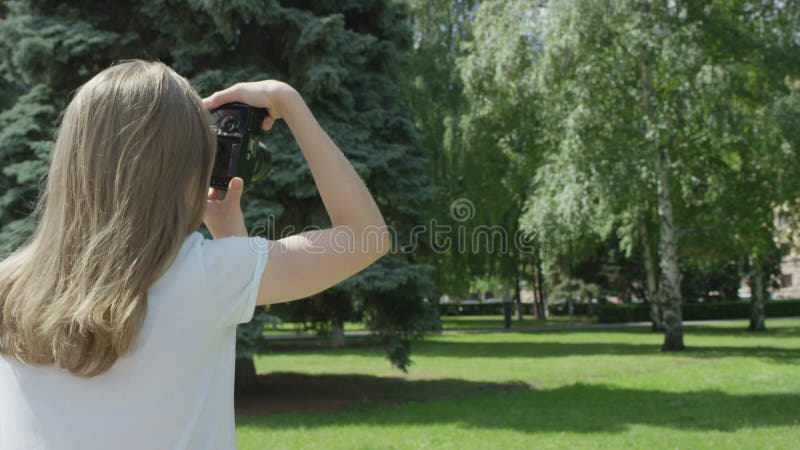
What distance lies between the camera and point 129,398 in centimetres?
133

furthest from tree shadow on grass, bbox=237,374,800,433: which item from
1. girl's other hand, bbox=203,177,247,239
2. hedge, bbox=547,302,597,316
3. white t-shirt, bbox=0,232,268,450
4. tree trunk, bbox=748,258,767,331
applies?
hedge, bbox=547,302,597,316

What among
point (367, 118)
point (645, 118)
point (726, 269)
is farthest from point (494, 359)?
point (726, 269)

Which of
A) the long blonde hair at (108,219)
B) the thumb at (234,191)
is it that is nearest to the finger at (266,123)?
the thumb at (234,191)

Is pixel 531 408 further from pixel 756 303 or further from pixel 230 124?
pixel 756 303

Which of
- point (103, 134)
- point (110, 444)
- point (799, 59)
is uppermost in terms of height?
point (799, 59)

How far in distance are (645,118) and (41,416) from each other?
17586mm

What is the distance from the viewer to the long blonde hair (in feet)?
4.24

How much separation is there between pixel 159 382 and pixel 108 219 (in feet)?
0.96

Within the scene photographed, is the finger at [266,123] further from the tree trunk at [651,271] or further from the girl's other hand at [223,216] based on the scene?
the tree trunk at [651,271]

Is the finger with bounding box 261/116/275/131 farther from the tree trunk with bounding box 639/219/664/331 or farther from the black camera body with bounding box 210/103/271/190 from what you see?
the tree trunk with bounding box 639/219/664/331

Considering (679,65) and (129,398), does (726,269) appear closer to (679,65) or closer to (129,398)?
(679,65)

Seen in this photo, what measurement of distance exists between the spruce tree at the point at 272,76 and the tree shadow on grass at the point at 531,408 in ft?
3.40

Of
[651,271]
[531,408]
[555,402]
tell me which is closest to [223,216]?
[531,408]

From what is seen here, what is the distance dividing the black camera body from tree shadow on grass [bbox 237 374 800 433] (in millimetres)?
7849
